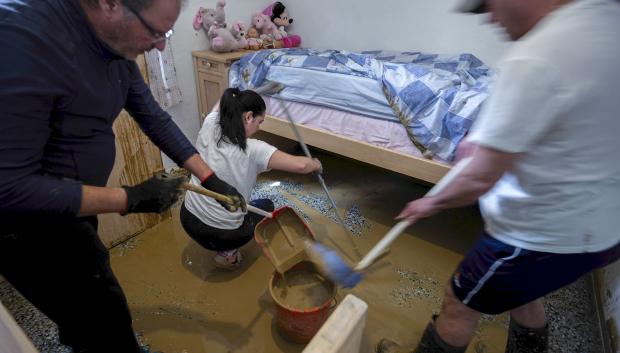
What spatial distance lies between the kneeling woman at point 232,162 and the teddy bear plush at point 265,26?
5.51ft

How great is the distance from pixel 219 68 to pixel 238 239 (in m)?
1.48

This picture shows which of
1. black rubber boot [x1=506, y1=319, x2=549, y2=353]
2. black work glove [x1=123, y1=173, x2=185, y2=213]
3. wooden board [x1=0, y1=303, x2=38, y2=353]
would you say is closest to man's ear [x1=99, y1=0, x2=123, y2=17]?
black work glove [x1=123, y1=173, x2=185, y2=213]

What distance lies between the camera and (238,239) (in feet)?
5.44

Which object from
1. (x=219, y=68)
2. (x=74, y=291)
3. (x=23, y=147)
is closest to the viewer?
(x=23, y=147)

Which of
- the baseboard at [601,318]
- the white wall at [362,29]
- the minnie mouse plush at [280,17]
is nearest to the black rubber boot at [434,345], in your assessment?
the baseboard at [601,318]

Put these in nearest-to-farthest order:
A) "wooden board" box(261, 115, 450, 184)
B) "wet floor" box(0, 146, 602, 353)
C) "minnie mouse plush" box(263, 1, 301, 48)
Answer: "wet floor" box(0, 146, 602, 353)
"wooden board" box(261, 115, 450, 184)
"minnie mouse plush" box(263, 1, 301, 48)

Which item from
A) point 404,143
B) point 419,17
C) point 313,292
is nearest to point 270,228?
point 313,292

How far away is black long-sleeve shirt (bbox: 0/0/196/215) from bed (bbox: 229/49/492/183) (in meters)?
1.34

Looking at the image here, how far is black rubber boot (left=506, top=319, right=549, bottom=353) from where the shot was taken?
1.13 meters

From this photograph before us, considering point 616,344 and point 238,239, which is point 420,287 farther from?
point 238,239

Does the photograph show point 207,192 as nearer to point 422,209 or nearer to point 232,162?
point 232,162

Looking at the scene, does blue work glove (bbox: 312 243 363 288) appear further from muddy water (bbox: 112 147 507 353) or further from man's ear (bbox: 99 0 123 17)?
man's ear (bbox: 99 0 123 17)

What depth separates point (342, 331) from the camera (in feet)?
1.55

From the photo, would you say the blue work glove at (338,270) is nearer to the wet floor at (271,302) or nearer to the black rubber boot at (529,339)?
the wet floor at (271,302)
